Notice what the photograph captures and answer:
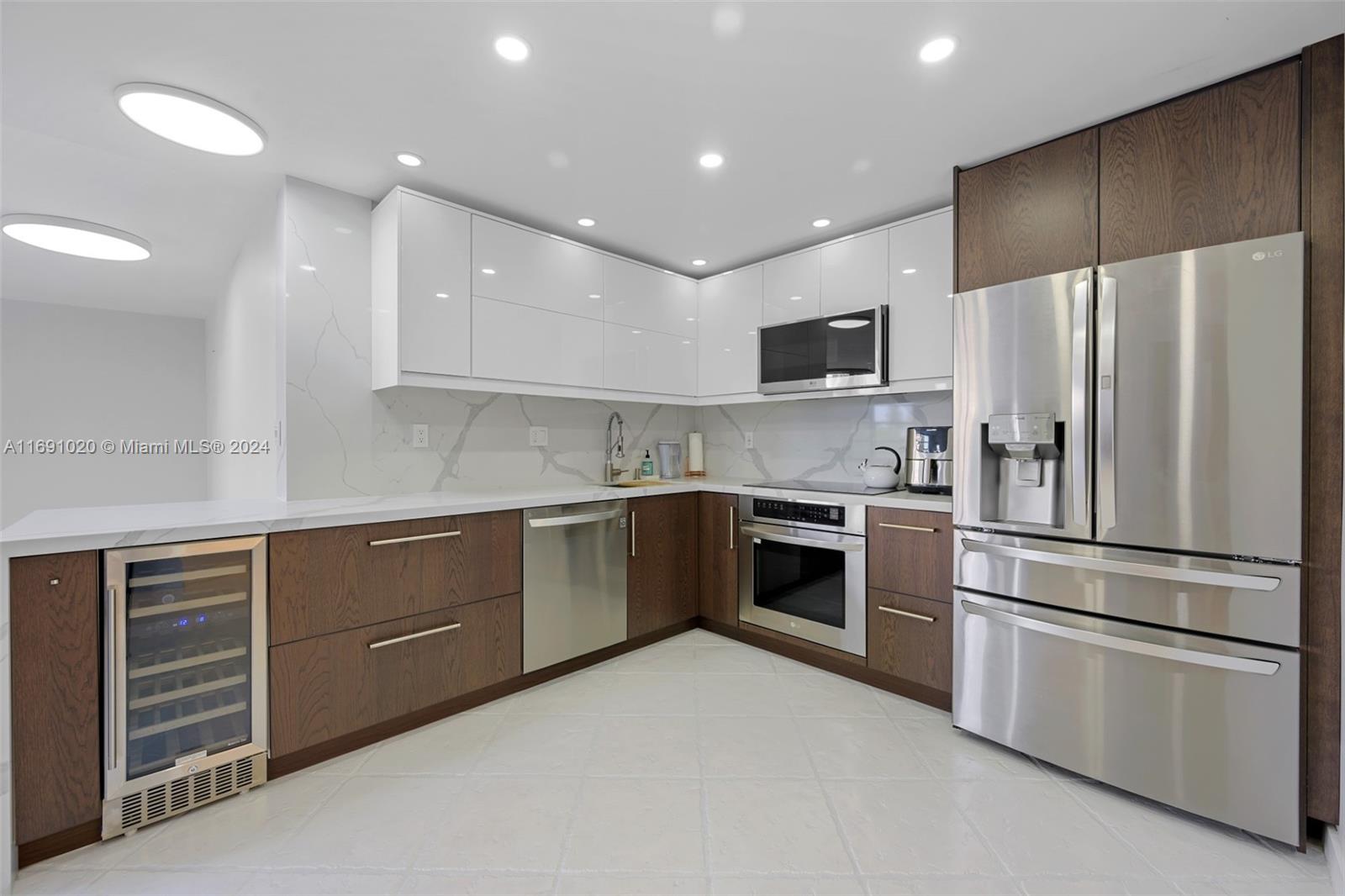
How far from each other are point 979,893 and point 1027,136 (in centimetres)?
244

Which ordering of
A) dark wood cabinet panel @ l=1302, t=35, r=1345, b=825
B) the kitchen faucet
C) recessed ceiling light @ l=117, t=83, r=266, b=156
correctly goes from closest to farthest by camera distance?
dark wood cabinet panel @ l=1302, t=35, r=1345, b=825, recessed ceiling light @ l=117, t=83, r=266, b=156, the kitchen faucet

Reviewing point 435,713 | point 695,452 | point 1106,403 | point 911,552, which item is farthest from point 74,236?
point 1106,403

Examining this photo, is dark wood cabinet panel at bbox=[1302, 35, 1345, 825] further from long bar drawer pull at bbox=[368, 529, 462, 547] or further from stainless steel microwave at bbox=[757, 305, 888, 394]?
long bar drawer pull at bbox=[368, 529, 462, 547]

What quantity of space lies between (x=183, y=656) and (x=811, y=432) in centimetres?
308

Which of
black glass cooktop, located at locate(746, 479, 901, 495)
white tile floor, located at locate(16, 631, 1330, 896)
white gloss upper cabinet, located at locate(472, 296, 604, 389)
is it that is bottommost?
white tile floor, located at locate(16, 631, 1330, 896)

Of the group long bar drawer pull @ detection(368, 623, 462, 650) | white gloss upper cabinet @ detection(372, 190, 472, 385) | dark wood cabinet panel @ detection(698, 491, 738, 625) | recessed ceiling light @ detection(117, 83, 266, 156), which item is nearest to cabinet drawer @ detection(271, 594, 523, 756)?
long bar drawer pull @ detection(368, 623, 462, 650)

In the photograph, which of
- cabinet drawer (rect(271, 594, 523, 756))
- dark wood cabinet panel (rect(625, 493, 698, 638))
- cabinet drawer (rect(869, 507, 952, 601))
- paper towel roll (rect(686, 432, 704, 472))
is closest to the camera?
cabinet drawer (rect(271, 594, 523, 756))

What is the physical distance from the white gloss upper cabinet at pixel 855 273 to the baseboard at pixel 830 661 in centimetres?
178

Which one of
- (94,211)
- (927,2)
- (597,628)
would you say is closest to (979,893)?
(597,628)

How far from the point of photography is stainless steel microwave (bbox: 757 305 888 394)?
2.75 meters

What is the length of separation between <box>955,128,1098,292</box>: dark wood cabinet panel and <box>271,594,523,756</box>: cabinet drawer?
8.00ft

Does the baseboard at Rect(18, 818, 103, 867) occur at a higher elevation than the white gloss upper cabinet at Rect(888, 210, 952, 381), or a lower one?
lower

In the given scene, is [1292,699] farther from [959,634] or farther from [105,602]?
[105,602]

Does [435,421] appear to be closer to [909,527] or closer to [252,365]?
[252,365]
